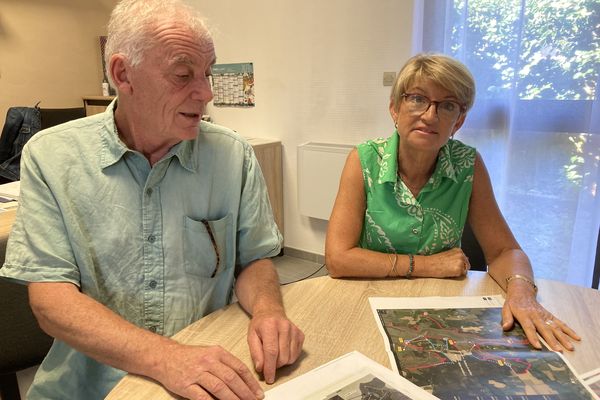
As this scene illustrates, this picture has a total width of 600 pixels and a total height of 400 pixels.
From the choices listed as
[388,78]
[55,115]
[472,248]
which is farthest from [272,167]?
[472,248]

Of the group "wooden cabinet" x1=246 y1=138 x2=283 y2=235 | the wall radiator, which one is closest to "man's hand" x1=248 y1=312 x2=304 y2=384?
the wall radiator

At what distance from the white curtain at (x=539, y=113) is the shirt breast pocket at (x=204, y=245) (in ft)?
5.72

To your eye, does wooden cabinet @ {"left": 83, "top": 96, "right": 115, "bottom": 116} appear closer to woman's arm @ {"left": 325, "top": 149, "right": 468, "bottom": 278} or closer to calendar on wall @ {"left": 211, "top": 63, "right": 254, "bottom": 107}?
calendar on wall @ {"left": 211, "top": 63, "right": 254, "bottom": 107}

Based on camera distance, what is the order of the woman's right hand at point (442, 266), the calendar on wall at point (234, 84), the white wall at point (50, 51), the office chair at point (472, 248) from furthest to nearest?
the white wall at point (50, 51)
the calendar on wall at point (234, 84)
the office chair at point (472, 248)
the woman's right hand at point (442, 266)

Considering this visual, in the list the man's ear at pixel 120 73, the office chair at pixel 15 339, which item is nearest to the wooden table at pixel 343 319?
the man's ear at pixel 120 73

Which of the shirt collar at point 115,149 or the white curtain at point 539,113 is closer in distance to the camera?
the shirt collar at point 115,149

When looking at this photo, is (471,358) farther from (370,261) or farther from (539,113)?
(539,113)

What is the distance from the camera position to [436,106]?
1254mm

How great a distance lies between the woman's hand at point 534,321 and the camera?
0.84 m

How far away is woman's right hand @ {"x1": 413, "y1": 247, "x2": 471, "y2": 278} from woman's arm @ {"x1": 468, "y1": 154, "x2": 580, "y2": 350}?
94 millimetres

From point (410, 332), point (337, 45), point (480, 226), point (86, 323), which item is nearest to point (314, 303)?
point (410, 332)

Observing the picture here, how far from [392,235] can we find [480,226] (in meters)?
0.28

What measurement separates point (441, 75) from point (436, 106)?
0.09 meters

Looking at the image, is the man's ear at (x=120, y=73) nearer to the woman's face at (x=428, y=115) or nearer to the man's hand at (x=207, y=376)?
the man's hand at (x=207, y=376)
